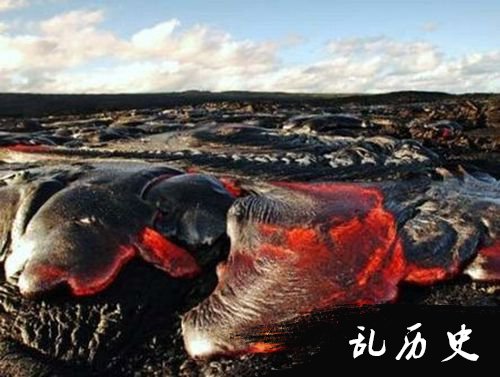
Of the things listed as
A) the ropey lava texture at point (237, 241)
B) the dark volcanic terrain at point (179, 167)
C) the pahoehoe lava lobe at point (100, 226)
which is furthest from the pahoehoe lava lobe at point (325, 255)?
the pahoehoe lava lobe at point (100, 226)

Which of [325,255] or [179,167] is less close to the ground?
[179,167]

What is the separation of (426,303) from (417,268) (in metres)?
0.30

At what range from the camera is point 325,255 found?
438cm

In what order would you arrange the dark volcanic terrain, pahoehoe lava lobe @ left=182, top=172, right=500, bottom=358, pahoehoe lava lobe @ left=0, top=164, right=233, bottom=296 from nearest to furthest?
the dark volcanic terrain, pahoehoe lava lobe @ left=182, top=172, right=500, bottom=358, pahoehoe lava lobe @ left=0, top=164, right=233, bottom=296

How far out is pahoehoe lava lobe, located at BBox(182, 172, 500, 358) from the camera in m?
4.04

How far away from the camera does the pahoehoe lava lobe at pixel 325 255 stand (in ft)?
13.3

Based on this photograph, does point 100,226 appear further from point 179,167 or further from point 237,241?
point 179,167

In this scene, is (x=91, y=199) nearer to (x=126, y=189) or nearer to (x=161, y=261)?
(x=126, y=189)

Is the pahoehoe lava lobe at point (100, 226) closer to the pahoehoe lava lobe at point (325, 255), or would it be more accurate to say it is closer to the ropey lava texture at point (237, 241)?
the ropey lava texture at point (237, 241)

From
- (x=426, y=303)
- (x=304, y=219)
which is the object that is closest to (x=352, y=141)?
(x=304, y=219)

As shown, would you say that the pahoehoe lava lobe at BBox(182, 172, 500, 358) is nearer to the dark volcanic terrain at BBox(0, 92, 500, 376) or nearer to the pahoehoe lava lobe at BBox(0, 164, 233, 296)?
the dark volcanic terrain at BBox(0, 92, 500, 376)

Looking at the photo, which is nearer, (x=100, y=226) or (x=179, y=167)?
(x=100, y=226)

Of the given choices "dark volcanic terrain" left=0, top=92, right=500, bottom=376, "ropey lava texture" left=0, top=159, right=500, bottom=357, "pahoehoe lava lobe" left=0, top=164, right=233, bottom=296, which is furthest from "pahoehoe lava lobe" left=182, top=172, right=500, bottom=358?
"pahoehoe lava lobe" left=0, top=164, right=233, bottom=296

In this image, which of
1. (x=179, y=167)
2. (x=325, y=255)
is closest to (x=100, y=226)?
(x=325, y=255)
